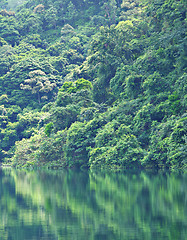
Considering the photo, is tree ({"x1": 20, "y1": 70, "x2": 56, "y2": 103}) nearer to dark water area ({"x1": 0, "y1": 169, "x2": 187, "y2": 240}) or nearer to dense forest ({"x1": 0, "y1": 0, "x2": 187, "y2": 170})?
dense forest ({"x1": 0, "y1": 0, "x2": 187, "y2": 170})

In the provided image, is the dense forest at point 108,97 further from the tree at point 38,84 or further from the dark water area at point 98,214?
the dark water area at point 98,214

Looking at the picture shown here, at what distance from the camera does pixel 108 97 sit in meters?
37.8

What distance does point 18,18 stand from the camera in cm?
6981

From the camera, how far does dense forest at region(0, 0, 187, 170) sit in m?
26.0

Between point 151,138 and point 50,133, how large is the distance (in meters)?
12.7

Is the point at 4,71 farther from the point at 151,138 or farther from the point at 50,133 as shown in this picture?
the point at 151,138

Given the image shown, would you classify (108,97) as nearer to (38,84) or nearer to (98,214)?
(38,84)

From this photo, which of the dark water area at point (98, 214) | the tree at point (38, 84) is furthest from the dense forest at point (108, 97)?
the dark water area at point (98, 214)

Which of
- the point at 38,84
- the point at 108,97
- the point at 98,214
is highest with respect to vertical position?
the point at 38,84

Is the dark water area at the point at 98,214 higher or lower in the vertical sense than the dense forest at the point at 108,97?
lower

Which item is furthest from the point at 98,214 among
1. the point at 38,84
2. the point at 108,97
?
the point at 38,84

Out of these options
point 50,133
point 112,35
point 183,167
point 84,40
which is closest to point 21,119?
point 50,133

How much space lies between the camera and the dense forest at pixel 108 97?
1022 inches

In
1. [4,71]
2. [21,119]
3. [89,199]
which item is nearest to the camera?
[89,199]
